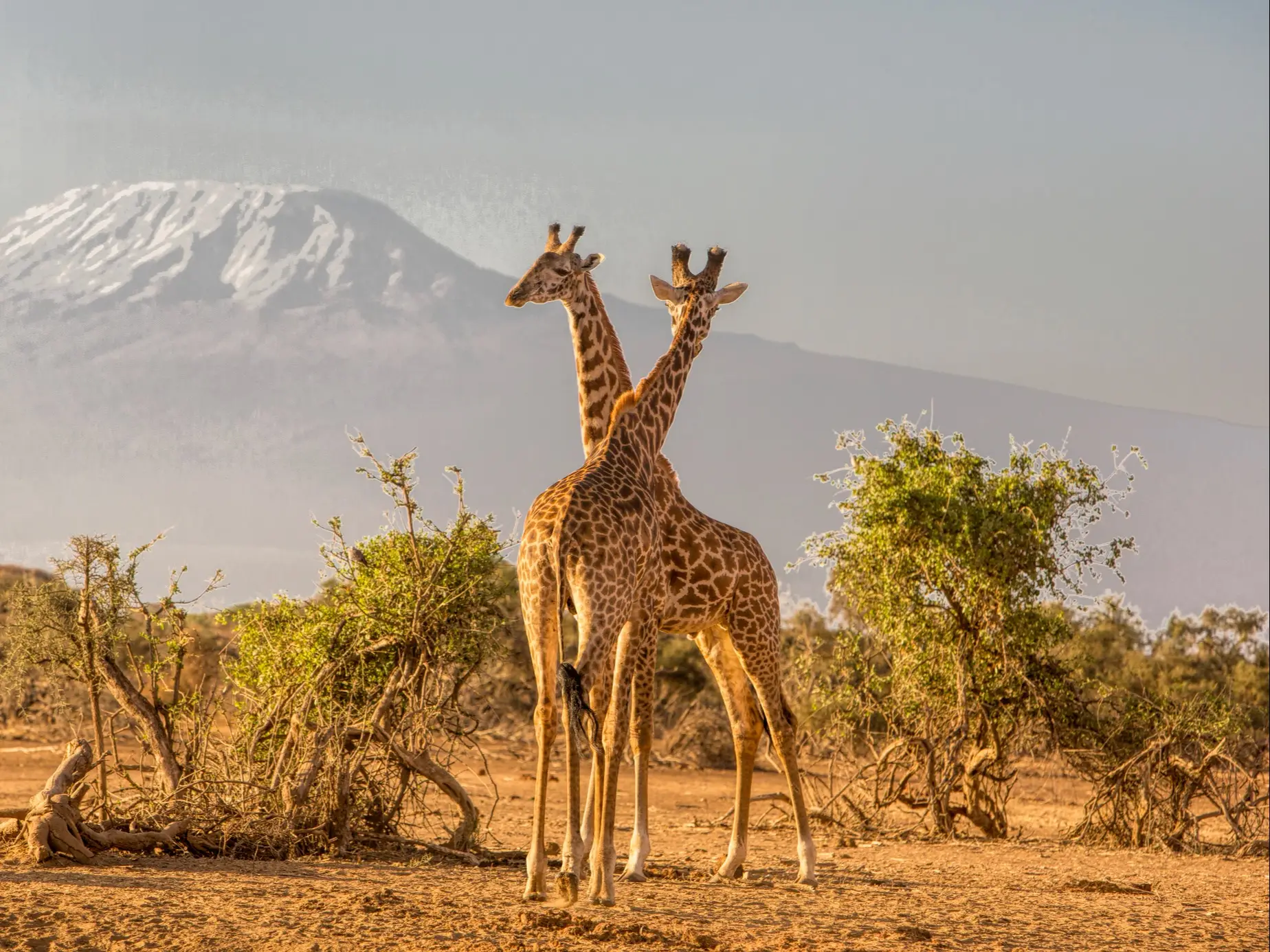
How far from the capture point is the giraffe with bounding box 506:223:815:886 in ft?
31.3

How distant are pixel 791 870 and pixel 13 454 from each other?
228 ft

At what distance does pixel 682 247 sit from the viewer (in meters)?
10.4

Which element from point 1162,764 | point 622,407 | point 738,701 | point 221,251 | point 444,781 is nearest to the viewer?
point 622,407

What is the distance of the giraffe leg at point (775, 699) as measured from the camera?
1005cm

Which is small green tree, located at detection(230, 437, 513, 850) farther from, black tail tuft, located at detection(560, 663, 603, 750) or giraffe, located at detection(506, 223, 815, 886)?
black tail tuft, located at detection(560, 663, 603, 750)

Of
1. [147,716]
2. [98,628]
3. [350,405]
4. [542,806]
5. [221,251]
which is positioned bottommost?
[542,806]

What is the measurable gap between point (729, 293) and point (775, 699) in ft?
10.4

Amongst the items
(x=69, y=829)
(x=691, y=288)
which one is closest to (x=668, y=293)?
(x=691, y=288)

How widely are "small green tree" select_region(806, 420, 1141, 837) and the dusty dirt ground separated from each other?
71.4 inches

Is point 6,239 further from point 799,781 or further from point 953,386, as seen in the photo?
point 953,386

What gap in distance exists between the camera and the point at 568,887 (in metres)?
7.46

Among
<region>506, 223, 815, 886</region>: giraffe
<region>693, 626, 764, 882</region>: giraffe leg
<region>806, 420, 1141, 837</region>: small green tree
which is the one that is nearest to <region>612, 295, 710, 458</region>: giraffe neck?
<region>506, 223, 815, 886</region>: giraffe

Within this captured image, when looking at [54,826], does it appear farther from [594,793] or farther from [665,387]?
[665,387]

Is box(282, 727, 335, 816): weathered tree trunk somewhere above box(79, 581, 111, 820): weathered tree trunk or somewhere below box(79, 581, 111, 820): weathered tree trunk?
below
